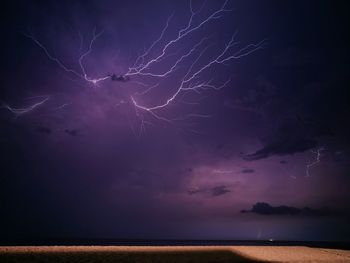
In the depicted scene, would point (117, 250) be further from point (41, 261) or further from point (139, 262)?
point (41, 261)

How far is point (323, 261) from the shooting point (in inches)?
187

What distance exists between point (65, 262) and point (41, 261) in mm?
264

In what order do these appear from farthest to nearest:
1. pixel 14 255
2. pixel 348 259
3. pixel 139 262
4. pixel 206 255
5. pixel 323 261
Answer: pixel 348 259, pixel 323 261, pixel 206 255, pixel 139 262, pixel 14 255

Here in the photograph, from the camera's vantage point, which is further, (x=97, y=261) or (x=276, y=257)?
(x=276, y=257)

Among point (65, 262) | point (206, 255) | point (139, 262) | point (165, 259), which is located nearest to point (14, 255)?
point (65, 262)

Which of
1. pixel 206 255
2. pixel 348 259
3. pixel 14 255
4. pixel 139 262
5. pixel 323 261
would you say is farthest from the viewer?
pixel 348 259

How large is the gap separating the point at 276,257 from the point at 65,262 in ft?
10.4

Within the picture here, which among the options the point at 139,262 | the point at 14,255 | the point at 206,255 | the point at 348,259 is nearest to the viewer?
the point at 14,255

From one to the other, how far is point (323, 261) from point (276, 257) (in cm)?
69

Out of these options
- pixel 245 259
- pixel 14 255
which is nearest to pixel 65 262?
pixel 14 255

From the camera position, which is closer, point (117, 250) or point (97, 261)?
point (97, 261)

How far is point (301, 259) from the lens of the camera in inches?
190

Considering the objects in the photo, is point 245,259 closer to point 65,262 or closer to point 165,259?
point 165,259

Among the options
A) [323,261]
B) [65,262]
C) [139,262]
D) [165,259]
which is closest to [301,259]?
[323,261]
